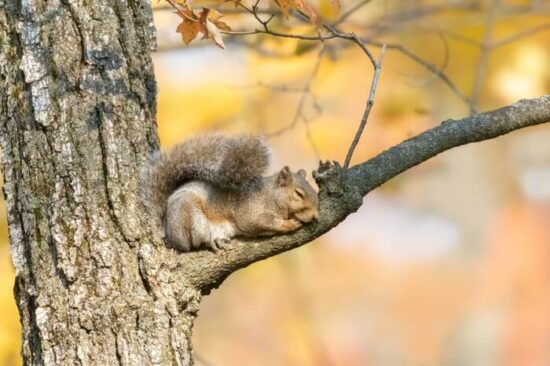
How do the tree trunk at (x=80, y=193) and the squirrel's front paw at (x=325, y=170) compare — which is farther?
→ the squirrel's front paw at (x=325, y=170)

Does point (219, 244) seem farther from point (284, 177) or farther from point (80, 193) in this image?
point (284, 177)

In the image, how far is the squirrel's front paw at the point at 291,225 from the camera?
3.37 metres

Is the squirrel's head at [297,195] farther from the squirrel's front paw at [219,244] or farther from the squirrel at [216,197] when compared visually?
the squirrel's front paw at [219,244]

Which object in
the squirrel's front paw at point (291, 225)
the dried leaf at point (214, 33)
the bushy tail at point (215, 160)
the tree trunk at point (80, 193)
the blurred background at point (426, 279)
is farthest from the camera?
the blurred background at point (426, 279)

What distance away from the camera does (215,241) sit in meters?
3.46

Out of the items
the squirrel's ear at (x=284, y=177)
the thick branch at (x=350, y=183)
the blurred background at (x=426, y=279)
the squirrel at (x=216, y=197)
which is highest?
the blurred background at (x=426, y=279)

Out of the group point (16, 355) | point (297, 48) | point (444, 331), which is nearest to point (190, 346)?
point (297, 48)

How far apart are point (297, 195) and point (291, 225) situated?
505mm

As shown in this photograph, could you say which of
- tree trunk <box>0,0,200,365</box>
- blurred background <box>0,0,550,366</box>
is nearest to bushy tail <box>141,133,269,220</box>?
tree trunk <box>0,0,200,365</box>

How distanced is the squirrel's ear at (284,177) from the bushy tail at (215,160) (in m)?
0.42

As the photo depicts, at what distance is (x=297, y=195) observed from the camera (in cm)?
400

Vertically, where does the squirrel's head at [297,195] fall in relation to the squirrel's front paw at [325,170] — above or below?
above

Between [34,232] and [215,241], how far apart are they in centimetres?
66

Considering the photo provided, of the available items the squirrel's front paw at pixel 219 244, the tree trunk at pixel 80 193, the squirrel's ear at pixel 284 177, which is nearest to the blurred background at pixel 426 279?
the squirrel's ear at pixel 284 177
